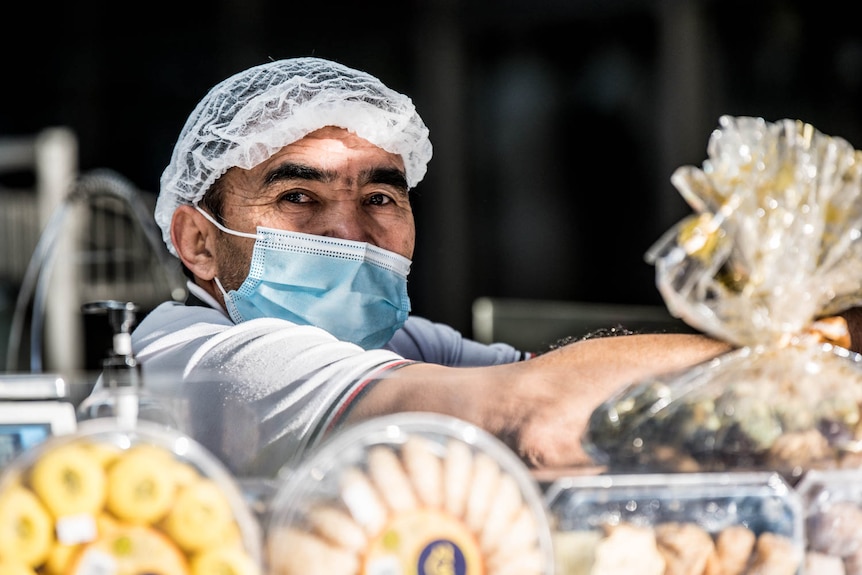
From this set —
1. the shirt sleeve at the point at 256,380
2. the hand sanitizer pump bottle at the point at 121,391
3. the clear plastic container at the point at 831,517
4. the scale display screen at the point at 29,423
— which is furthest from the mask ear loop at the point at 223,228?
the clear plastic container at the point at 831,517

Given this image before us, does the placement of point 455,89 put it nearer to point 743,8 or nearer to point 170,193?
point 170,193

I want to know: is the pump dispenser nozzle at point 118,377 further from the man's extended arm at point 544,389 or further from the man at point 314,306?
the man's extended arm at point 544,389

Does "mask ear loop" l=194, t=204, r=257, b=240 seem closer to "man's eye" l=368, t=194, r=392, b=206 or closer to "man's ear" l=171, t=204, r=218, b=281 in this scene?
"man's ear" l=171, t=204, r=218, b=281

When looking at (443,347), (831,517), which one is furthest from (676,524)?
(443,347)

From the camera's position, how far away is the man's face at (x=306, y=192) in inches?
50.4

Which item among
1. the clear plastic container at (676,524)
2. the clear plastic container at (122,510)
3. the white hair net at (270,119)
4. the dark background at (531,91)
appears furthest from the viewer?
the dark background at (531,91)

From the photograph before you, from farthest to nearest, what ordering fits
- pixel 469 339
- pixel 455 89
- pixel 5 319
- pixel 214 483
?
1. pixel 5 319
2. pixel 455 89
3. pixel 469 339
4. pixel 214 483

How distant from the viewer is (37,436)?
1.03 m

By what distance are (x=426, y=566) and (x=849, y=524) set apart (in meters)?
0.47

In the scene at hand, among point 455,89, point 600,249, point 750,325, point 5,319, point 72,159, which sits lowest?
point 5,319

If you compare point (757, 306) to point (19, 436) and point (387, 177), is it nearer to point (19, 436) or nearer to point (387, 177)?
point (387, 177)

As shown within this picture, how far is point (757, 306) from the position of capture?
1024 mm

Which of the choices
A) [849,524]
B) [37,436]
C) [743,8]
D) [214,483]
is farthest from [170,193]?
[743,8]

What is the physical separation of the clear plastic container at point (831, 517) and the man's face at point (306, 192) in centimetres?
63
